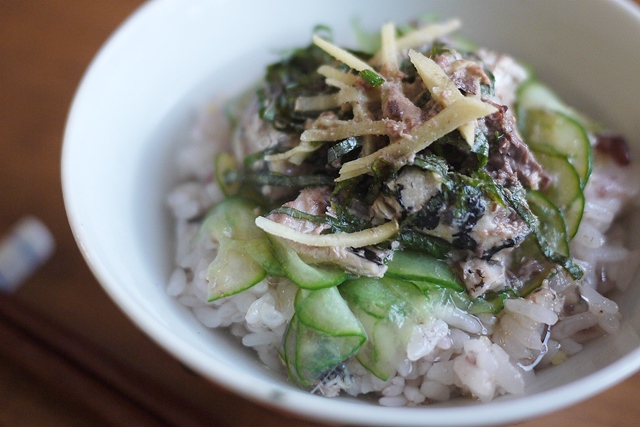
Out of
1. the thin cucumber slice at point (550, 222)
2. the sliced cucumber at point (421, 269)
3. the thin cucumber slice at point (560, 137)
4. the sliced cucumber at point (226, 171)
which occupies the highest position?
the thin cucumber slice at point (560, 137)

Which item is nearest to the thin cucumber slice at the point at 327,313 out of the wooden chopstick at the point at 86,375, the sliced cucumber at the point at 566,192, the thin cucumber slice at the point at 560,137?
the wooden chopstick at the point at 86,375

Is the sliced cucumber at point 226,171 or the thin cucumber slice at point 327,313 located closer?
the thin cucumber slice at point 327,313

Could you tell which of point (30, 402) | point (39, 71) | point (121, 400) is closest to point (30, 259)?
point (30, 402)

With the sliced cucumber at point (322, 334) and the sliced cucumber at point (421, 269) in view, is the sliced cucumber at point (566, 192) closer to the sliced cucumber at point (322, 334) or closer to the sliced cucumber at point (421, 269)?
the sliced cucumber at point (421, 269)

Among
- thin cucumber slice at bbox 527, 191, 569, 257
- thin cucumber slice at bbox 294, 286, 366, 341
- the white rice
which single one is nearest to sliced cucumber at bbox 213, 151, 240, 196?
the white rice

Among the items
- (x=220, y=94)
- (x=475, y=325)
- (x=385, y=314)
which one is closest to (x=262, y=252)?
(x=385, y=314)

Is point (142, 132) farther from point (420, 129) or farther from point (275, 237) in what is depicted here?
point (420, 129)
